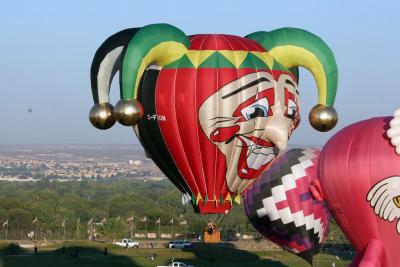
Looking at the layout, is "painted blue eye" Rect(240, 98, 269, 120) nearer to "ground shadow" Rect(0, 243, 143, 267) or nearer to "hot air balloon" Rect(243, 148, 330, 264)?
"hot air balloon" Rect(243, 148, 330, 264)

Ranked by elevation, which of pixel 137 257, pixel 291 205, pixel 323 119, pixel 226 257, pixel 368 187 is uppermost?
pixel 323 119

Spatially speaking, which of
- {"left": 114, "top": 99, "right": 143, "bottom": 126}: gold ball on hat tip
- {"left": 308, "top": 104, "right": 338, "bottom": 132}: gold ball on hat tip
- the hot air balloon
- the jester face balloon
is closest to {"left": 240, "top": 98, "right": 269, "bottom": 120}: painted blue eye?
{"left": 308, "top": 104, "right": 338, "bottom": 132}: gold ball on hat tip

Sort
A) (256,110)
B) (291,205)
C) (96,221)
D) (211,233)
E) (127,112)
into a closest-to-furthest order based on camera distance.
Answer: (127,112) < (256,110) < (211,233) < (291,205) < (96,221)

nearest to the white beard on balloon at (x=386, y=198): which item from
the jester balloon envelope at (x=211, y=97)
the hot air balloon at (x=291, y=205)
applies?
the jester balloon envelope at (x=211, y=97)

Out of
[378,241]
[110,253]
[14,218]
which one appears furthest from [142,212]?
[378,241]

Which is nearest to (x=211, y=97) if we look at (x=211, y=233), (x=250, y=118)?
(x=250, y=118)

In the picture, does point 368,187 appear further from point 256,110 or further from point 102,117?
point 102,117
